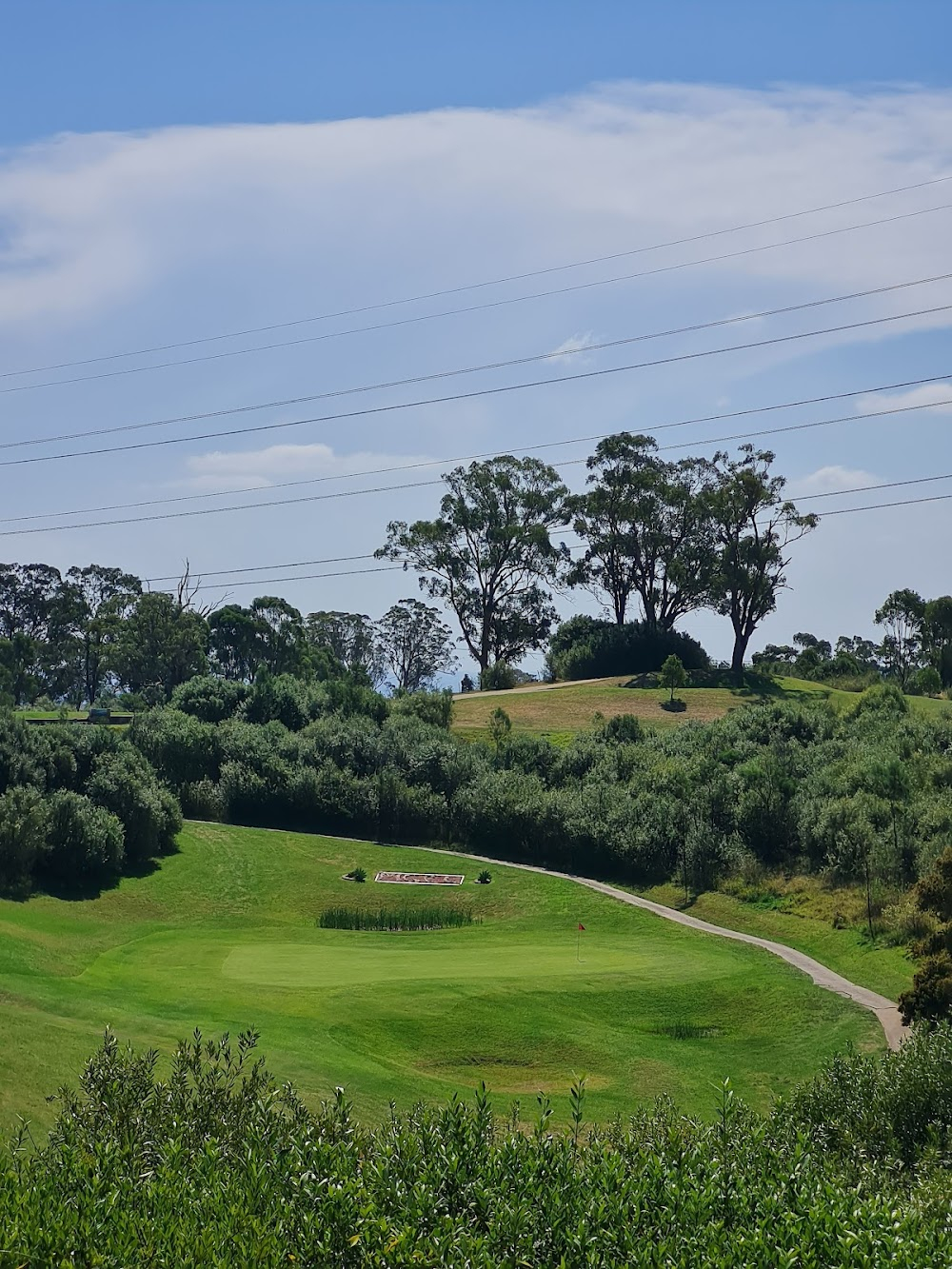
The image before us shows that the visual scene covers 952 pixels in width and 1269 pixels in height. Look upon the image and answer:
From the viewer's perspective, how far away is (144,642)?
107 metres

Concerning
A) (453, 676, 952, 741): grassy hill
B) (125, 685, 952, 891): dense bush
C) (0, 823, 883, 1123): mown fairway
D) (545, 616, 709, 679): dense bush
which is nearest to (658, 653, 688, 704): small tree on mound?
(453, 676, 952, 741): grassy hill

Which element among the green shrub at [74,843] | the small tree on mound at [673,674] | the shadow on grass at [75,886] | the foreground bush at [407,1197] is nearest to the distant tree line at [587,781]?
the shadow on grass at [75,886]

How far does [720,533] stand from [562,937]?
178ft

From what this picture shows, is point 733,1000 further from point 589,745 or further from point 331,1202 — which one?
point 589,745

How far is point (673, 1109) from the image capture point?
15945 millimetres

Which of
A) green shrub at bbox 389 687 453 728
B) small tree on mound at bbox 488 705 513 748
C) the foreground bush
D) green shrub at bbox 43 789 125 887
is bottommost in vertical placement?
green shrub at bbox 43 789 125 887

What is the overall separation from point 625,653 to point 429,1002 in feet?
227

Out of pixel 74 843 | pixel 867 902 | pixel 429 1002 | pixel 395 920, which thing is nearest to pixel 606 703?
pixel 395 920

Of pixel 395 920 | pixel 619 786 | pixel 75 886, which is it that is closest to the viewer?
pixel 395 920

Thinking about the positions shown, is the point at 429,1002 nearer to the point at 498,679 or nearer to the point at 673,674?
the point at 673,674

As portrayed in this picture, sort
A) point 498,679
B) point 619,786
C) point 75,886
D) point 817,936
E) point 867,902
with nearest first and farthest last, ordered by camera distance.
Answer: point 817,936
point 867,902
point 75,886
point 619,786
point 498,679

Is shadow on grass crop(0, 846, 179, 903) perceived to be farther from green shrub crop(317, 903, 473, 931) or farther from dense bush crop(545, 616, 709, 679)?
dense bush crop(545, 616, 709, 679)

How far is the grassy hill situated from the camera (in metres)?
80.8

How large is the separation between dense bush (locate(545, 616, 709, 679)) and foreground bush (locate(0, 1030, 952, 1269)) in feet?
281
